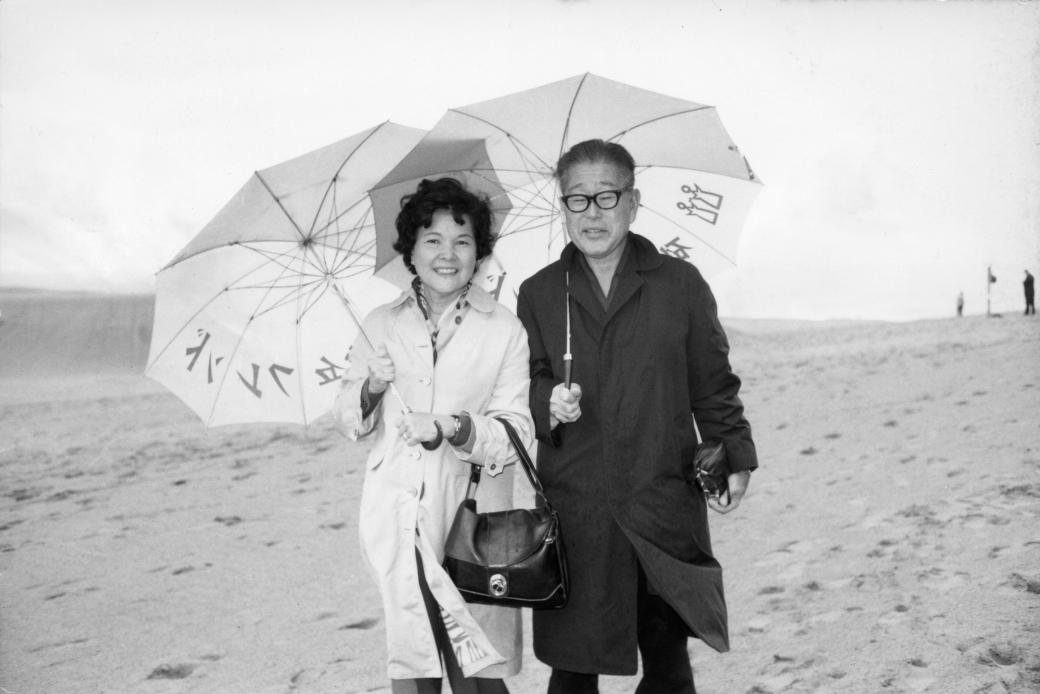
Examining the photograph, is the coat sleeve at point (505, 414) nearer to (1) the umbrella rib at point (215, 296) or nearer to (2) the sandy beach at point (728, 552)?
(1) the umbrella rib at point (215, 296)

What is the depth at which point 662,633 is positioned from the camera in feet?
7.67

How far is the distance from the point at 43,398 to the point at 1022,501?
13.5m

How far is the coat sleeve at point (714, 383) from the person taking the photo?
2.31 metres

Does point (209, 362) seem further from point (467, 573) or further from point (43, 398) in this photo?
point (43, 398)

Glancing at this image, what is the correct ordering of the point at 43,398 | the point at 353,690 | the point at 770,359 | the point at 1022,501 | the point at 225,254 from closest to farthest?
the point at 225,254 < the point at 353,690 < the point at 1022,501 < the point at 770,359 < the point at 43,398

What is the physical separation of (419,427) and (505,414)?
269mm

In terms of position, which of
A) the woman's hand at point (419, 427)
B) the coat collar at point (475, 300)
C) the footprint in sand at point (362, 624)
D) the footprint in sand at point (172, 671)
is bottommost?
the footprint in sand at point (172, 671)

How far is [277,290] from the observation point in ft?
9.14

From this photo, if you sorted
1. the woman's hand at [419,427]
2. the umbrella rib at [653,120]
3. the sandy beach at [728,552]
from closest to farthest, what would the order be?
the woman's hand at [419,427] < the umbrella rib at [653,120] < the sandy beach at [728,552]

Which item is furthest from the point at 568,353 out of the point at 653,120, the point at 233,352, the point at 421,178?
the point at 233,352

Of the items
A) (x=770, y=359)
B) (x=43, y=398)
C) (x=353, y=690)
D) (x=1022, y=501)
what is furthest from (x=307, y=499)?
(x=43, y=398)

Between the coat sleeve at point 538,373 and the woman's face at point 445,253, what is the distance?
0.18 metres

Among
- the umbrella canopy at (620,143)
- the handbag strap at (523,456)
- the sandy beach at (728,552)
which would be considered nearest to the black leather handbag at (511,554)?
the handbag strap at (523,456)

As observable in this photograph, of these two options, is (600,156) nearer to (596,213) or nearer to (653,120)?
(596,213)
